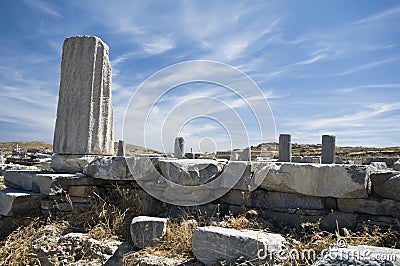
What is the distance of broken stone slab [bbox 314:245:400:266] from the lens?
236cm

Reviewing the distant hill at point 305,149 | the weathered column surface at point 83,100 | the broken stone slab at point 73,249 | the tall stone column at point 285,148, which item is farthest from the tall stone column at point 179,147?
the broken stone slab at point 73,249

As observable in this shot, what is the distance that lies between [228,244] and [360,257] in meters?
1.41

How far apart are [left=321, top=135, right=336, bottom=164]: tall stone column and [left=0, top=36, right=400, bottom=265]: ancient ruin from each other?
7.02 metres

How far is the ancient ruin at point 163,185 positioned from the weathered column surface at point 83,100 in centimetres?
2

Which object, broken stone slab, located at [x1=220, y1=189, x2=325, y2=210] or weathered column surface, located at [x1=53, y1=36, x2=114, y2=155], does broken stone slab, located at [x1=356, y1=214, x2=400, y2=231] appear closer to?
broken stone slab, located at [x1=220, y1=189, x2=325, y2=210]

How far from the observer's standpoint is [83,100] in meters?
5.93

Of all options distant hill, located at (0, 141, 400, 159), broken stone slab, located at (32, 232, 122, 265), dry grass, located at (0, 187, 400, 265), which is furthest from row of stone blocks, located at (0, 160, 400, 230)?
distant hill, located at (0, 141, 400, 159)

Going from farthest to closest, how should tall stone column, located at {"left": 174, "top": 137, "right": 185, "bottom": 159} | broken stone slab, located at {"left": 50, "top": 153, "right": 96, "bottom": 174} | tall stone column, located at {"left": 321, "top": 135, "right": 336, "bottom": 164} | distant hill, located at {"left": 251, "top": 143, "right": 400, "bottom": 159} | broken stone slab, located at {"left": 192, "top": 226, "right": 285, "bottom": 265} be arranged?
distant hill, located at {"left": 251, "top": 143, "right": 400, "bottom": 159} → tall stone column, located at {"left": 174, "top": 137, "right": 185, "bottom": 159} → tall stone column, located at {"left": 321, "top": 135, "right": 336, "bottom": 164} → broken stone slab, located at {"left": 50, "top": 153, "right": 96, "bottom": 174} → broken stone slab, located at {"left": 192, "top": 226, "right": 285, "bottom": 265}

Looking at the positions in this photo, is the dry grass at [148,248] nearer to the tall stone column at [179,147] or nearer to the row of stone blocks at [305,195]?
the row of stone blocks at [305,195]

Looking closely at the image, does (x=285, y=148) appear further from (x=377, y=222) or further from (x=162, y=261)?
(x=162, y=261)

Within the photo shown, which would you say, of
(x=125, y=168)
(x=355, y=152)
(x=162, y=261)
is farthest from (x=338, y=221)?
(x=355, y=152)

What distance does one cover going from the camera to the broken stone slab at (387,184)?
3838 millimetres

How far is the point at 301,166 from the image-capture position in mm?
4285

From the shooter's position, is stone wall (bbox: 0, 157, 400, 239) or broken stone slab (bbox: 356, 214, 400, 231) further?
stone wall (bbox: 0, 157, 400, 239)
